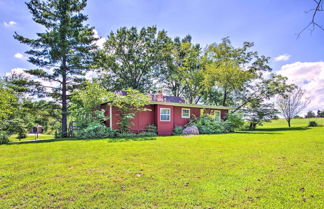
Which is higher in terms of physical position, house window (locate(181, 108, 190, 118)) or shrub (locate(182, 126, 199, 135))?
house window (locate(181, 108, 190, 118))

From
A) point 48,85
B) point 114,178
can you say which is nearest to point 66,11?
point 48,85

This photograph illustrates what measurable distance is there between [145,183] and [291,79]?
25647mm

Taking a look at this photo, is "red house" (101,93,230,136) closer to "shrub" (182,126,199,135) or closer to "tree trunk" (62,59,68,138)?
"shrub" (182,126,199,135)

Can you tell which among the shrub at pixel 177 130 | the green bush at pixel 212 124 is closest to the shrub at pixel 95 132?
the shrub at pixel 177 130

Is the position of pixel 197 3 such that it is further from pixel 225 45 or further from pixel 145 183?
pixel 225 45

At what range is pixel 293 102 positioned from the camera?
894 inches

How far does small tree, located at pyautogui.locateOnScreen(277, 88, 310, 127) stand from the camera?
888 inches

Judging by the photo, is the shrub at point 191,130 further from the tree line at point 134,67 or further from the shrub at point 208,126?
the tree line at point 134,67

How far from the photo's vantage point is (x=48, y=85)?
49.5 feet

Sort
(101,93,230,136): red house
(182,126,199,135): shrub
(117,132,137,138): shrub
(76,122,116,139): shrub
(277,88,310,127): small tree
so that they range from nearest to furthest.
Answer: (76,122,116,139): shrub < (117,132,137,138): shrub < (101,93,230,136): red house < (182,126,199,135): shrub < (277,88,310,127): small tree

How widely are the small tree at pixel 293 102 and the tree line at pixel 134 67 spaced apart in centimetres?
141

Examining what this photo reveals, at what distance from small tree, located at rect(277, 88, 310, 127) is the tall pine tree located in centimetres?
2420

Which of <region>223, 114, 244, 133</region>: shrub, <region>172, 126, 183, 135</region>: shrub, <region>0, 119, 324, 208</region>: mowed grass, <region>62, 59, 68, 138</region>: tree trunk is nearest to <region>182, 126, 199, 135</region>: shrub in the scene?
<region>172, 126, 183, 135</region>: shrub

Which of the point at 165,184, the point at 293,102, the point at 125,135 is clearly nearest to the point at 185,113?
the point at 125,135
